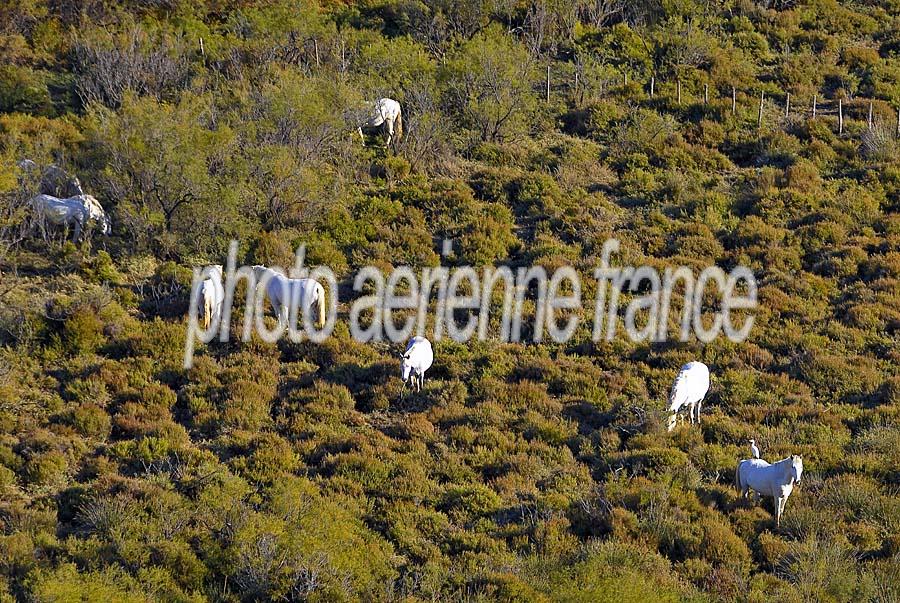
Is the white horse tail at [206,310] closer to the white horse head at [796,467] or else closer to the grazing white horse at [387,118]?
the grazing white horse at [387,118]

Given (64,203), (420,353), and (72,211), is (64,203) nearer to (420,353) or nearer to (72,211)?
(72,211)

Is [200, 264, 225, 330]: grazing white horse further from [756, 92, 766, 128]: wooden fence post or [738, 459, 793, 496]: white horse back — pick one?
[756, 92, 766, 128]: wooden fence post

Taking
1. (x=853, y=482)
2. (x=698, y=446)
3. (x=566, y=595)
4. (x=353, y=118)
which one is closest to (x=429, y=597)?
(x=566, y=595)

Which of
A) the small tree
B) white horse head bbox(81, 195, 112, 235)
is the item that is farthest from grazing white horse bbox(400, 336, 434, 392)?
the small tree

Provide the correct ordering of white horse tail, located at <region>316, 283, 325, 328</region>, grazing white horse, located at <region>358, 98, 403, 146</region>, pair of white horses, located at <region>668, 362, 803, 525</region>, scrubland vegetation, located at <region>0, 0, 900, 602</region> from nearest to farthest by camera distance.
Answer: scrubland vegetation, located at <region>0, 0, 900, 602</region>
pair of white horses, located at <region>668, 362, 803, 525</region>
white horse tail, located at <region>316, 283, 325, 328</region>
grazing white horse, located at <region>358, 98, 403, 146</region>

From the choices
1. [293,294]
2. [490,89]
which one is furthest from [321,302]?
[490,89]

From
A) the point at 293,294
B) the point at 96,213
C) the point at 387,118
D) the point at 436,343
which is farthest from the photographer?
the point at 387,118
